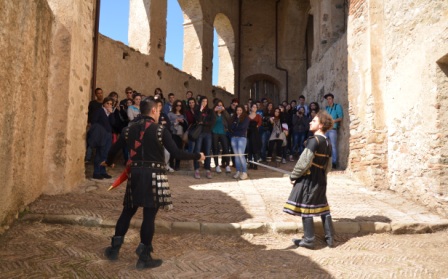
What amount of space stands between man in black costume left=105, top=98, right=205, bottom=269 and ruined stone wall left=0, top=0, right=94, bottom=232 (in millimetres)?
1623

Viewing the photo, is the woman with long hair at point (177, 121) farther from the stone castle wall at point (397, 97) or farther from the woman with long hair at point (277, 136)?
the stone castle wall at point (397, 97)

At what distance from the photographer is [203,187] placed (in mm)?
6910

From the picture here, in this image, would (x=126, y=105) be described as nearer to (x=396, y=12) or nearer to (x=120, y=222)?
(x=120, y=222)

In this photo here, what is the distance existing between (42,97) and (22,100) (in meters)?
0.87

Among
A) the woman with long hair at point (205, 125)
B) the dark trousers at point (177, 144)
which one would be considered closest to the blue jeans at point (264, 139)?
the woman with long hair at point (205, 125)

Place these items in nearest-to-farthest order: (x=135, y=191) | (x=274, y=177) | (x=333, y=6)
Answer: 1. (x=135, y=191)
2. (x=274, y=177)
3. (x=333, y=6)

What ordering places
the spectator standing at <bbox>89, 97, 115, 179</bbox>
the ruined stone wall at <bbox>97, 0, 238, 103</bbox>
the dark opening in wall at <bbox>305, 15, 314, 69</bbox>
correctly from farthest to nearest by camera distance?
the dark opening in wall at <bbox>305, 15, 314, 69</bbox>, the ruined stone wall at <bbox>97, 0, 238, 103</bbox>, the spectator standing at <bbox>89, 97, 115, 179</bbox>

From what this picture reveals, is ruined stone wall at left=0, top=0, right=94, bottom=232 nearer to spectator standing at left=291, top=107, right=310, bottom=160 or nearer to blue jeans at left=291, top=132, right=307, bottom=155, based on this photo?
spectator standing at left=291, top=107, right=310, bottom=160

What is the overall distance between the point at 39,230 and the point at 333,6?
10.8 meters

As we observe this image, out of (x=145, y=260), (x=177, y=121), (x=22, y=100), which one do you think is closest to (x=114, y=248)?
(x=145, y=260)

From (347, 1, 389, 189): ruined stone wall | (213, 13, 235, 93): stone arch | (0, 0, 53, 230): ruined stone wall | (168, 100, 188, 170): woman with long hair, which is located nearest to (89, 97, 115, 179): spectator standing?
(0, 0, 53, 230): ruined stone wall

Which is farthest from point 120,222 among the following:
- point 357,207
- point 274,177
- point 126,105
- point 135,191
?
point 274,177

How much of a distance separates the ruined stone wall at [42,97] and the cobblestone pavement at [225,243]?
1.28ft

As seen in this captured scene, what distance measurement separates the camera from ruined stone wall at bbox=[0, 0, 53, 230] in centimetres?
401
